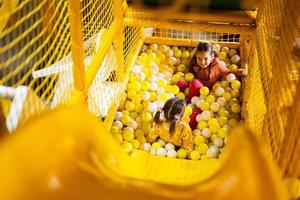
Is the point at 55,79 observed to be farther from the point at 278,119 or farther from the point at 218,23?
the point at 218,23

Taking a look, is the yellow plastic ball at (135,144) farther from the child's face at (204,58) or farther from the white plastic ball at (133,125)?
the child's face at (204,58)

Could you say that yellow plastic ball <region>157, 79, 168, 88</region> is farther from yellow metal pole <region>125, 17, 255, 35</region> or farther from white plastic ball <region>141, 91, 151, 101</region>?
yellow metal pole <region>125, 17, 255, 35</region>

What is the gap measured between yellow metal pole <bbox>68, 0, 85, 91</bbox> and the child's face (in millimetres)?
996

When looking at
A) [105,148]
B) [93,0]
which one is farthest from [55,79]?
[105,148]

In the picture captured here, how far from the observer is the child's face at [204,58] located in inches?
100

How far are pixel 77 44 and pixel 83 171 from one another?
109 centimetres

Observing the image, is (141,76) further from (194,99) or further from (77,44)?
(77,44)

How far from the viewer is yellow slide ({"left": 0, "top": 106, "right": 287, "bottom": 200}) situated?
1.77 feet

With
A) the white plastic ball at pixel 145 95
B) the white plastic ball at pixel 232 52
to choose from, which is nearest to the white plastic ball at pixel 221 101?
the white plastic ball at pixel 145 95

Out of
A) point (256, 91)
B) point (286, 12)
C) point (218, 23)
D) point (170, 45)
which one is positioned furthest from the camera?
point (170, 45)

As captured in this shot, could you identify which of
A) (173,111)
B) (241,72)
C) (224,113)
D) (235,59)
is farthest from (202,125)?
(235,59)

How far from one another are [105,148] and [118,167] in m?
0.03

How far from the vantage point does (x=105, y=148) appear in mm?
653

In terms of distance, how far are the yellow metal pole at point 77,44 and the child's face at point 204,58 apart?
996 mm
